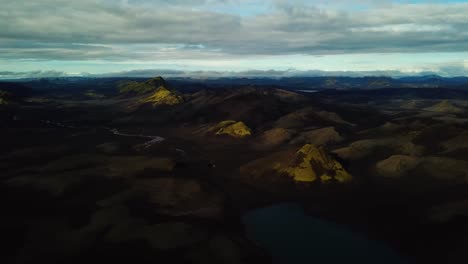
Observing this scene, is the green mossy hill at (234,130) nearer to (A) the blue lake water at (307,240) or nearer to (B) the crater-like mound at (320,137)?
(B) the crater-like mound at (320,137)

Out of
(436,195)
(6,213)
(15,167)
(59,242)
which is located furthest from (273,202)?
(15,167)

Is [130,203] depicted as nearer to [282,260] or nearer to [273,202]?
[273,202]

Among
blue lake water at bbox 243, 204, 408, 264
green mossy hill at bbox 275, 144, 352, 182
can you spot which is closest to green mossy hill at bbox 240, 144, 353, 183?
green mossy hill at bbox 275, 144, 352, 182

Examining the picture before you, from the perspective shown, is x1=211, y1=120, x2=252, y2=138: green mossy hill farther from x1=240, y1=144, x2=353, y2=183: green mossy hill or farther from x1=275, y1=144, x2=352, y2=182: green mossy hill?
x1=275, y1=144, x2=352, y2=182: green mossy hill

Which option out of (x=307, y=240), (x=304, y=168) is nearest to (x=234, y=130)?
(x=304, y=168)

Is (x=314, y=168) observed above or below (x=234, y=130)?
above

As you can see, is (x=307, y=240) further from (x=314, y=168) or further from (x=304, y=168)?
(x=314, y=168)
